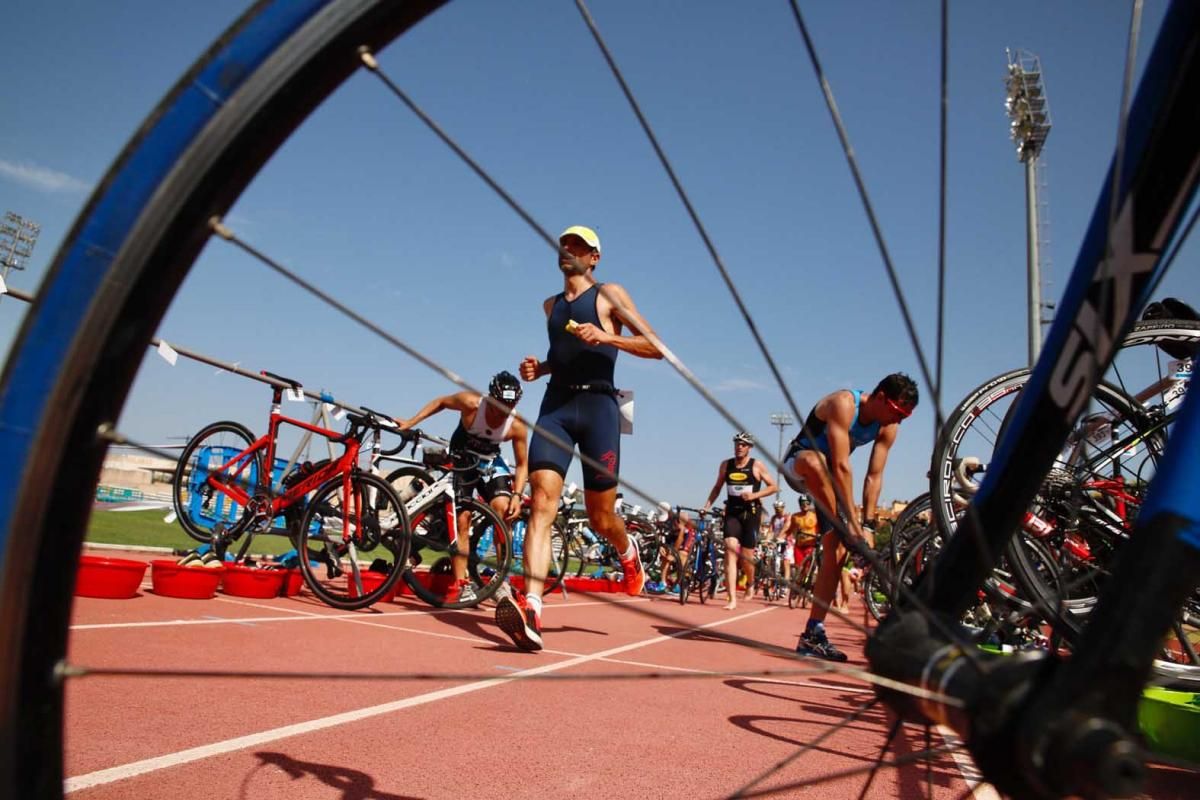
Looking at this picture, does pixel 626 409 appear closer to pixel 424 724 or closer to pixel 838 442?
pixel 838 442

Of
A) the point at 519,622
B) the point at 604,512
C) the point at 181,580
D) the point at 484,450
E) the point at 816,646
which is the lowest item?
the point at 181,580

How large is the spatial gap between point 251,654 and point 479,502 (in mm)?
3262

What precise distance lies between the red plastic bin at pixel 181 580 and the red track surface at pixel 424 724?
33cm

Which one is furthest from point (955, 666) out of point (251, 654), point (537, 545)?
point (537, 545)

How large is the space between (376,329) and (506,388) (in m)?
6.44

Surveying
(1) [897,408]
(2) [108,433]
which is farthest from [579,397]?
(2) [108,433]

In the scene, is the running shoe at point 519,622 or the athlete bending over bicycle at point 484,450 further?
the athlete bending over bicycle at point 484,450

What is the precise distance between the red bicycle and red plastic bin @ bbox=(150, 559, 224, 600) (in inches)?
25.6

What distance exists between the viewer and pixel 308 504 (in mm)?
5977

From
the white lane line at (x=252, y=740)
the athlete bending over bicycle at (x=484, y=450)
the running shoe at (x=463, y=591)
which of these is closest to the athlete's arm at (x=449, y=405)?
the athlete bending over bicycle at (x=484, y=450)

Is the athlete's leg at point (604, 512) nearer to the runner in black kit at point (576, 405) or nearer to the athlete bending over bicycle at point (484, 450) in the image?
the runner in black kit at point (576, 405)

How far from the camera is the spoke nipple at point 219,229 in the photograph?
3.36ft

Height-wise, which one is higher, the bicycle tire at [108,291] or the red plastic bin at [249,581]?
the bicycle tire at [108,291]

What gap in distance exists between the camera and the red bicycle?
584 cm
